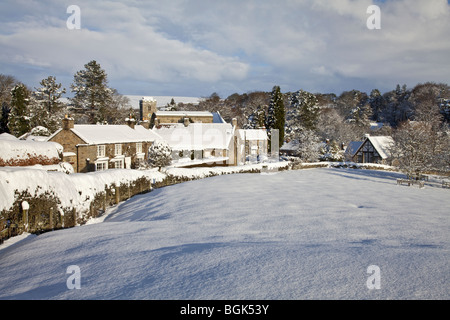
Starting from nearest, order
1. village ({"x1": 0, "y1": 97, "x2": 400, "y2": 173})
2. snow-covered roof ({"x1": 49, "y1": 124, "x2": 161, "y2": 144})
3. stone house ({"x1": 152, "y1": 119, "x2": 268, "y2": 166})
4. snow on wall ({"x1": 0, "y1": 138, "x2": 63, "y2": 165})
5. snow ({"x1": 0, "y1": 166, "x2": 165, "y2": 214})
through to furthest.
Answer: snow ({"x1": 0, "y1": 166, "x2": 165, "y2": 214}) → snow on wall ({"x1": 0, "y1": 138, "x2": 63, "y2": 165}) → village ({"x1": 0, "y1": 97, "x2": 400, "y2": 173}) → snow-covered roof ({"x1": 49, "y1": 124, "x2": 161, "y2": 144}) → stone house ({"x1": 152, "y1": 119, "x2": 268, "y2": 166})

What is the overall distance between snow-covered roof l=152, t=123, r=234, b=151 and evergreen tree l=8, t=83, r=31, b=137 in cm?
1965

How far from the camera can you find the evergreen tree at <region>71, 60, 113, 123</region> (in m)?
51.9

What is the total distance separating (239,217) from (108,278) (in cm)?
587

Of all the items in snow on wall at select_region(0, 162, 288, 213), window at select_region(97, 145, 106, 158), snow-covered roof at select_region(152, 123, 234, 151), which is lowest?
snow on wall at select_region(0, 162, 288, 213)

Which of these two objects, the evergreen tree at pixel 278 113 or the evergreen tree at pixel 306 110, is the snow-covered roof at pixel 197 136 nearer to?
the evergreen tree at pixel 278 113

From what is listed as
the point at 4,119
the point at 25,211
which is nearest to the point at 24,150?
the point at 25,211

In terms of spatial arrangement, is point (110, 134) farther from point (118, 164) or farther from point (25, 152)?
point (25, 152)

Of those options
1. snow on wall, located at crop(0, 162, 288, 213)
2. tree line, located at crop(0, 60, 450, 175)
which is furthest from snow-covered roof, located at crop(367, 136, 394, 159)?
snow on wall, located at crop(0, 162, 288, 213)

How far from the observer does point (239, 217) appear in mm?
9938

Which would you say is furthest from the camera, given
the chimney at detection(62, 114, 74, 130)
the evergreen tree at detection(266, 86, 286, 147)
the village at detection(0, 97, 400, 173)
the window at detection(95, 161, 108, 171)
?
the evergreen tree at detection(266, 86, 286, 147)

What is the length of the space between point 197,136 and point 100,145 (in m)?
14.7

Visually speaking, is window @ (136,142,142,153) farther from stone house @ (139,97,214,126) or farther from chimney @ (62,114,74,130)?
stone house @ (139,97,214,126)
